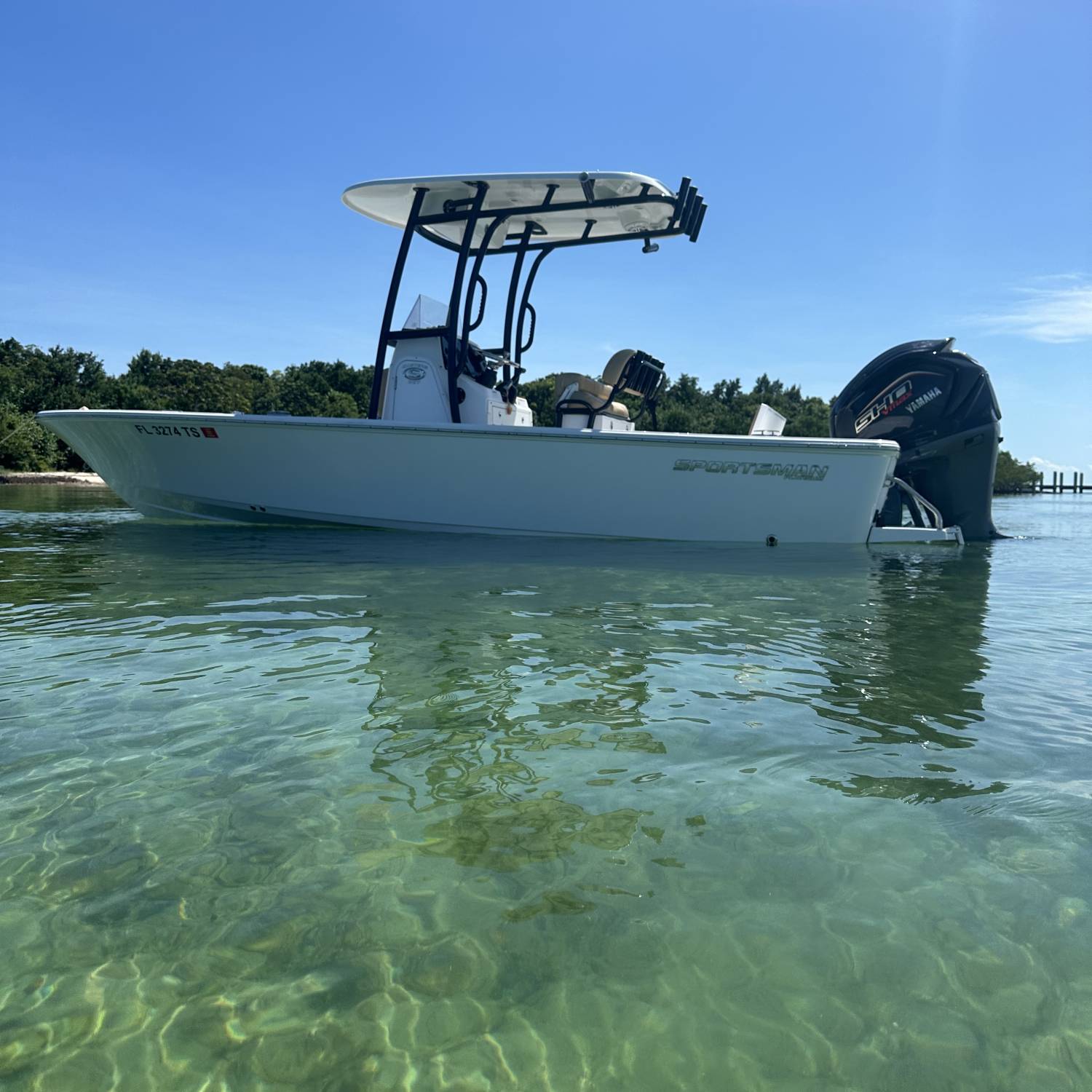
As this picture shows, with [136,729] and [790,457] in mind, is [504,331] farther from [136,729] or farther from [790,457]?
[136,729]

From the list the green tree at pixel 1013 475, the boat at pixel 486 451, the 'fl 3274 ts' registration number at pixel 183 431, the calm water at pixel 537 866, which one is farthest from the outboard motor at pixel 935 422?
the green tree at pixel 1013 475

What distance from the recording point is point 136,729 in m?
2.68

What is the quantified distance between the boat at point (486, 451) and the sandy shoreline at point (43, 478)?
27422 millimetres

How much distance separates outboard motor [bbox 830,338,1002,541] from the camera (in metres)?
10.7

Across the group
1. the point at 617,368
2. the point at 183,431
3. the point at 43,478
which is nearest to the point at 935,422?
the point at 617,368

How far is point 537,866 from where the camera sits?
6.04 ft

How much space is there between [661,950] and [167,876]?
1.06m

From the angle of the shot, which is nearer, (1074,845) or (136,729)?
(1074,845)

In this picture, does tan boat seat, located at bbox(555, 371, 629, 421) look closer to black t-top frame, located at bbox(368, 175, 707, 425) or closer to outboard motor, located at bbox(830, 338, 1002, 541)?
black t-top frame, located at bbox(368, 175, 707, 425)

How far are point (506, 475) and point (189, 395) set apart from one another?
47.6 meters

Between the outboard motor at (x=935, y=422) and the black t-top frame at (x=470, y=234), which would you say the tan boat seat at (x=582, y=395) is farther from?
the outboard motor at (x=935, y=422)

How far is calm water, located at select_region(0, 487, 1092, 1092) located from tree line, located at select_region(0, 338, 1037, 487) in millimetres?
35700

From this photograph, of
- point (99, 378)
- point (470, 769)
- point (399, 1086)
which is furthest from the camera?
point (99, 378)

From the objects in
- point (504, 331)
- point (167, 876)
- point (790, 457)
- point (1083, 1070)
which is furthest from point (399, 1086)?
point (504, 331)
